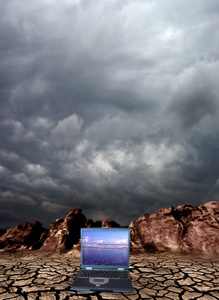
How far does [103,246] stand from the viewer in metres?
3.99

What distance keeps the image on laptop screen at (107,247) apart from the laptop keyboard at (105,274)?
0.15m

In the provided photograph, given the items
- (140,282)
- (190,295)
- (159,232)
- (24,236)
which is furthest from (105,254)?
(24,236)

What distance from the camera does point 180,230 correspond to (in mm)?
9992

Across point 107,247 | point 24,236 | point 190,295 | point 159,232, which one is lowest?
point 190,295

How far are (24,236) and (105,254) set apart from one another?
33.5 feet

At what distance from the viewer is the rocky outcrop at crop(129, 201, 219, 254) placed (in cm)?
933

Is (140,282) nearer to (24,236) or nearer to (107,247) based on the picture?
(107,247)

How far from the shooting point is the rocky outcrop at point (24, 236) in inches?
465

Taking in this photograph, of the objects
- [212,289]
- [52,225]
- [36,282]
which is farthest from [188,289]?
[52,225]

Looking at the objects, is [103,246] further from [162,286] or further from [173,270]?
[173,270]

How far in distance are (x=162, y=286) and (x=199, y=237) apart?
577 centimetres

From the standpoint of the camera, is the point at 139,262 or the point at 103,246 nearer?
the point at 103,246

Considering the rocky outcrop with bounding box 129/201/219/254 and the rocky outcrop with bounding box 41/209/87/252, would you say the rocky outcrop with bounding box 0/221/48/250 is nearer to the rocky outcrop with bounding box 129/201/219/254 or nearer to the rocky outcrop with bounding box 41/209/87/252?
the rocky outcrop with bounding box 41/209/87/252

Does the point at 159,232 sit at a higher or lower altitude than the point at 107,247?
higher
